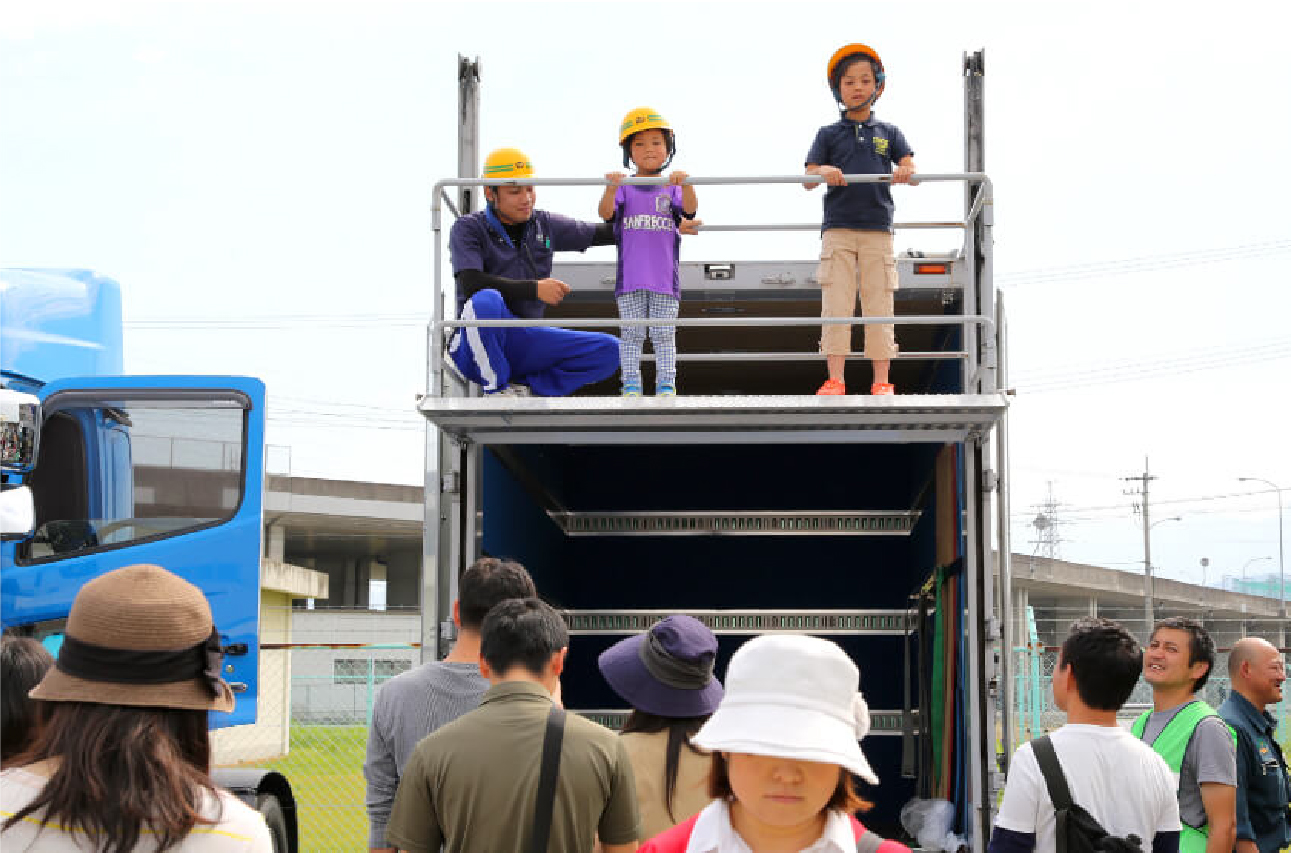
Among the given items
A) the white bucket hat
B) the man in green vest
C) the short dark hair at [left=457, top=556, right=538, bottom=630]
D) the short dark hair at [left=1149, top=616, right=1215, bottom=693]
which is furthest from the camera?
the short dark hair at [left=1149, top=616, right=1215, bottom=693]

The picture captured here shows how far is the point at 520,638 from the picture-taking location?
3768 millimetres

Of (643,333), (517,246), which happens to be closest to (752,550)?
(643,333)

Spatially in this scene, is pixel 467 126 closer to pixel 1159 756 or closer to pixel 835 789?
pixel 1159 756

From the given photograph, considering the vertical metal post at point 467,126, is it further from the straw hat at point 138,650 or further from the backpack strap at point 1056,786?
the straw hat at point 138,650

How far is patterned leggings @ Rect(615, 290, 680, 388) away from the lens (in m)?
7.15

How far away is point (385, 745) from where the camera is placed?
4.43 metres

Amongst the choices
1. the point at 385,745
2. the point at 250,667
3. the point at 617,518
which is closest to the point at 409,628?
the point at 617,518

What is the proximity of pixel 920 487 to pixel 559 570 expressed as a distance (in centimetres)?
237

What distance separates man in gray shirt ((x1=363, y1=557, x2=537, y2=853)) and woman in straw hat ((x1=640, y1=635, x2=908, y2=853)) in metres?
2.00

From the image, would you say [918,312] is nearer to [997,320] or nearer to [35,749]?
[997,320]

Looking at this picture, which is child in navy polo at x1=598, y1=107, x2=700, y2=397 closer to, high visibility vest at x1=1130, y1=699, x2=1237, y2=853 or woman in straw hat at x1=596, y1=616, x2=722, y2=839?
high visibility vest at x1=1130, y1=699, x2=1237, y2=853

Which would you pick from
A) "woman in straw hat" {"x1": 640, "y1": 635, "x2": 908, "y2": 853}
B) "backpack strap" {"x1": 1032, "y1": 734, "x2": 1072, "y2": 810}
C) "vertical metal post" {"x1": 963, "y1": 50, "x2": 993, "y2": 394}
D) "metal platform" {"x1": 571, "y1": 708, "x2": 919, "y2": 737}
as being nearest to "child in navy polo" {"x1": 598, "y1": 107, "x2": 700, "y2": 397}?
"vertical metal post" {"x1": 963, "y1": 50, "x2": 993, "y2": 394}

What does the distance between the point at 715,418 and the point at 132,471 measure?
2828 millimetres

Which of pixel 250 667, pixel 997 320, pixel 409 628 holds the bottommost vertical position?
pixel 409 628
